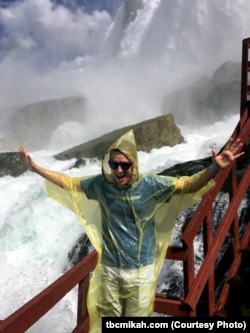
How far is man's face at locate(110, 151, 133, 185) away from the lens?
2.07m

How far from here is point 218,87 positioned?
111 feet

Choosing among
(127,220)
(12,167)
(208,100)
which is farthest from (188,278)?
(208,100)

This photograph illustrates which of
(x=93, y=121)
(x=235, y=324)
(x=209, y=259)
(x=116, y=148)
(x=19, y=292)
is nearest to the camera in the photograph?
(x=116, y=148)

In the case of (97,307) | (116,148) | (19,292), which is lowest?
(19,292)

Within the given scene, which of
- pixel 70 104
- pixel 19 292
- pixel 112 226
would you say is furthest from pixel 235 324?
pixel 70 104

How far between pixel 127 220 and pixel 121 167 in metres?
0.33

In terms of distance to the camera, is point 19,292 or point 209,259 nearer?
point 209,259

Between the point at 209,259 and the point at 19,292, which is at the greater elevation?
the point at 209,259

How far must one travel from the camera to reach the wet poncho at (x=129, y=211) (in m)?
2.13

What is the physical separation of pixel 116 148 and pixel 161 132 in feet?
52.0

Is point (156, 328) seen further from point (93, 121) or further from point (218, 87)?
point (93, 121)

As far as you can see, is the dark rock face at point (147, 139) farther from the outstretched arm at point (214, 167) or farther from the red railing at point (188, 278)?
the outstretched arm at point (214, 167)

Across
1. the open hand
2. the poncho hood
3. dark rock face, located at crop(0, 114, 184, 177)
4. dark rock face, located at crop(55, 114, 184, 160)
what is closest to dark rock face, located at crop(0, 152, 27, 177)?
dark rock face, located at crop(0, 114, 184, 177)

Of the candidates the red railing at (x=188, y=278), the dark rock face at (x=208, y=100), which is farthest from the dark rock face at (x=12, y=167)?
the dark rock face at (x=208, y=100)
